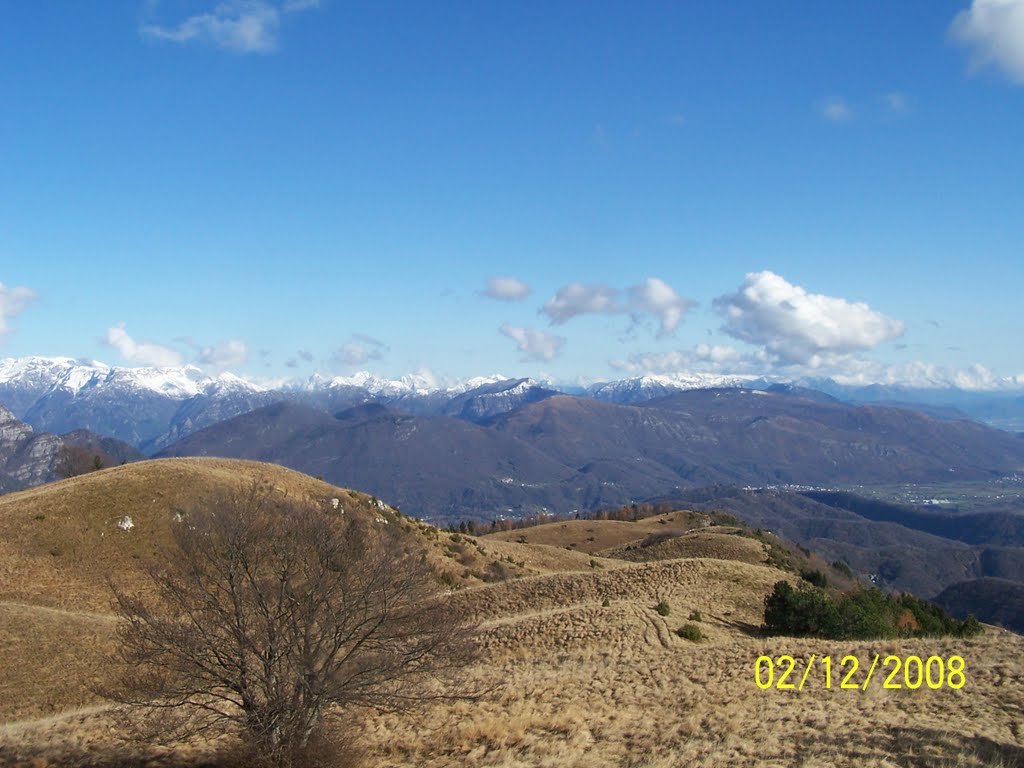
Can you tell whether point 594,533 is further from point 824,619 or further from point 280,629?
point 280,629

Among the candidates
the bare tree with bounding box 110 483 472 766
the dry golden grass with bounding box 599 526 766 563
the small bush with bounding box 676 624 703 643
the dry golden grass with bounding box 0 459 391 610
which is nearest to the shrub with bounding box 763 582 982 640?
the small bush with bounding box 676 624 703 643

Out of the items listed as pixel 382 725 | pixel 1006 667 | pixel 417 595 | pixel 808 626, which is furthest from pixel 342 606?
pixel 808 626

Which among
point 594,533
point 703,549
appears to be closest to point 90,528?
point 703,549

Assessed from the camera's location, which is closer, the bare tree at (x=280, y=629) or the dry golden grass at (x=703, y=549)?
the bare tree at (x=280, y=629)

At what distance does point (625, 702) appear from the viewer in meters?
22.6

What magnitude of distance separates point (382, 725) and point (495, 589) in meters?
24.5

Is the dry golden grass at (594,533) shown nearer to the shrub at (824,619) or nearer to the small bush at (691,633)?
the shrub at (824,619)

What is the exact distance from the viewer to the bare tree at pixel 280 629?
17578 mm

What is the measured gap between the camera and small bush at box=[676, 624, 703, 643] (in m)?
33.4

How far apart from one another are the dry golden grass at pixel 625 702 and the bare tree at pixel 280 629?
117 inches

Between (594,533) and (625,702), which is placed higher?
(625,702)

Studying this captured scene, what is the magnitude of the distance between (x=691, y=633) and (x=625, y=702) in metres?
12.4

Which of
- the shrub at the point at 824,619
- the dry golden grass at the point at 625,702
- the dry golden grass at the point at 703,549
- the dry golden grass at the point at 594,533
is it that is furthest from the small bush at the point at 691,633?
the dry golden grass at the point at 594,533

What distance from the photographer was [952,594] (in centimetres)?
18438
